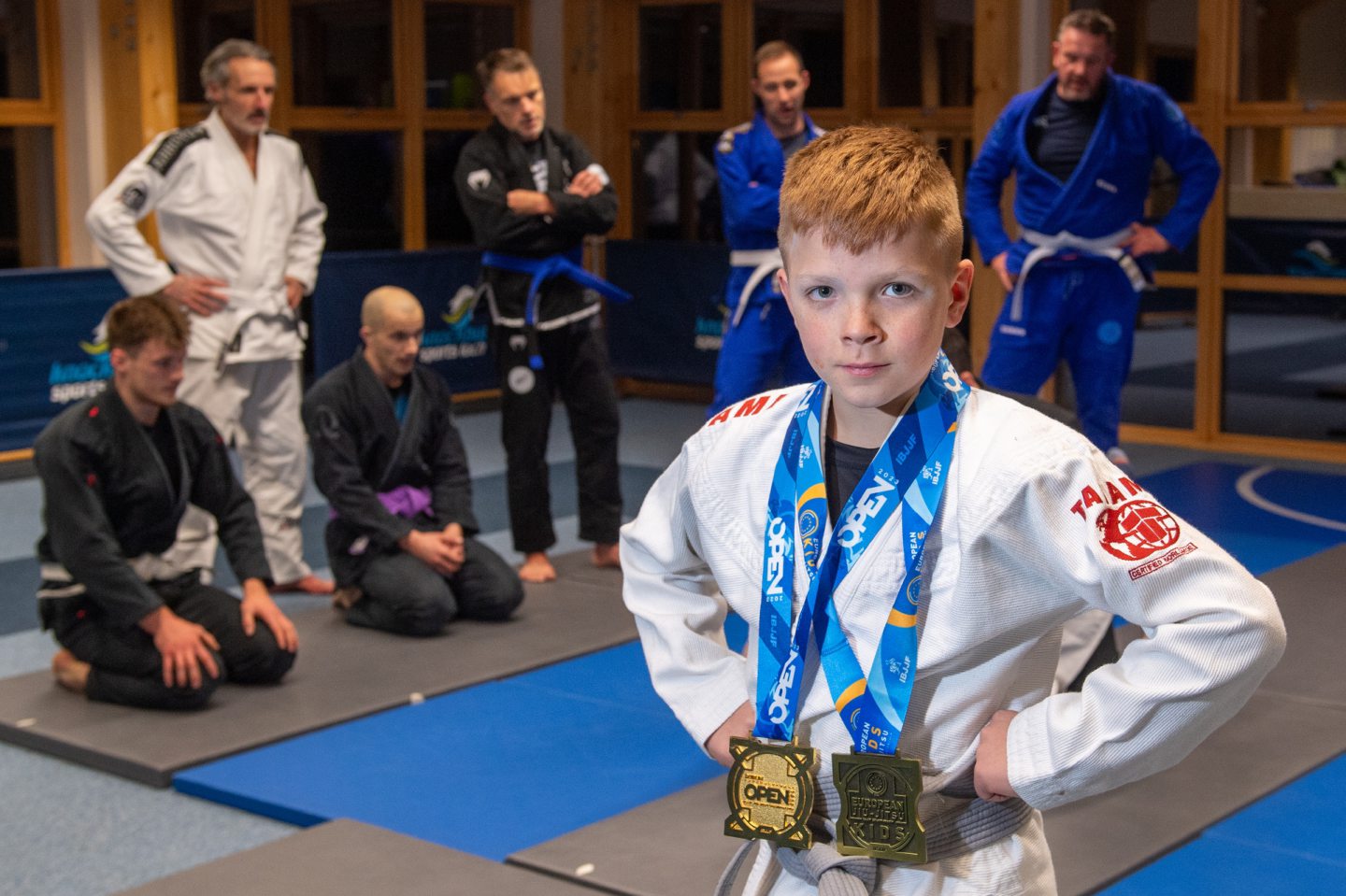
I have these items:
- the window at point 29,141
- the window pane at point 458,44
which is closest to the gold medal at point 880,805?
the window at point 29,141

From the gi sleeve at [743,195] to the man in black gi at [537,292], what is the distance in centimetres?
44

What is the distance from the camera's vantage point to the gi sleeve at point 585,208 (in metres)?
5.64

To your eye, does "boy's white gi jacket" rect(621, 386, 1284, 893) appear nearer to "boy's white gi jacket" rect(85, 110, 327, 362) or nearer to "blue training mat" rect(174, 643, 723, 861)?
"blue training mat" rect(174, 643, 723, 861)

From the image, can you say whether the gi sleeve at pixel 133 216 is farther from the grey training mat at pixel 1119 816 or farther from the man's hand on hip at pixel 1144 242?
the man's hand on hip at pixel 1144 242

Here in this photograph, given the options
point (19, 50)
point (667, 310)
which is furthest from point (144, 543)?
point (667, 310)

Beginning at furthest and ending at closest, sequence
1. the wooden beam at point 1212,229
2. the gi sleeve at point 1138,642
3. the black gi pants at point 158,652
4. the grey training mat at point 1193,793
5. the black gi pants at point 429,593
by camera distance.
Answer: the wooden beam at point 1212,229, the black gi pants at point 429,593, the black gi pants at point 158,652, the grey training mat at point 1193,793, the gi sleeve at point 1138,642

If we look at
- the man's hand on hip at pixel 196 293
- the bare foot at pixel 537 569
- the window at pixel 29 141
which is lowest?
the bare foot at pixel 537 569

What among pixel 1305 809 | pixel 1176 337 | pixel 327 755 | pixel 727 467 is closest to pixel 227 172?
pixel 327 755

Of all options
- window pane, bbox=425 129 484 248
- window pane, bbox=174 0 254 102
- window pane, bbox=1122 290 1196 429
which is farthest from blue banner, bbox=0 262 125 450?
window pane, bbox=1122 290 1196 429

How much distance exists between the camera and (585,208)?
5668 millimetres

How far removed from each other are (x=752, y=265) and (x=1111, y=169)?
133 centimetres

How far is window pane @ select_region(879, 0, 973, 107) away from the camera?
930 centimetres

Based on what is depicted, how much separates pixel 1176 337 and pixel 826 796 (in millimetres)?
7602

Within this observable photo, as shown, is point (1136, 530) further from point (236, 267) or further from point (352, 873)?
point (236, 267)
